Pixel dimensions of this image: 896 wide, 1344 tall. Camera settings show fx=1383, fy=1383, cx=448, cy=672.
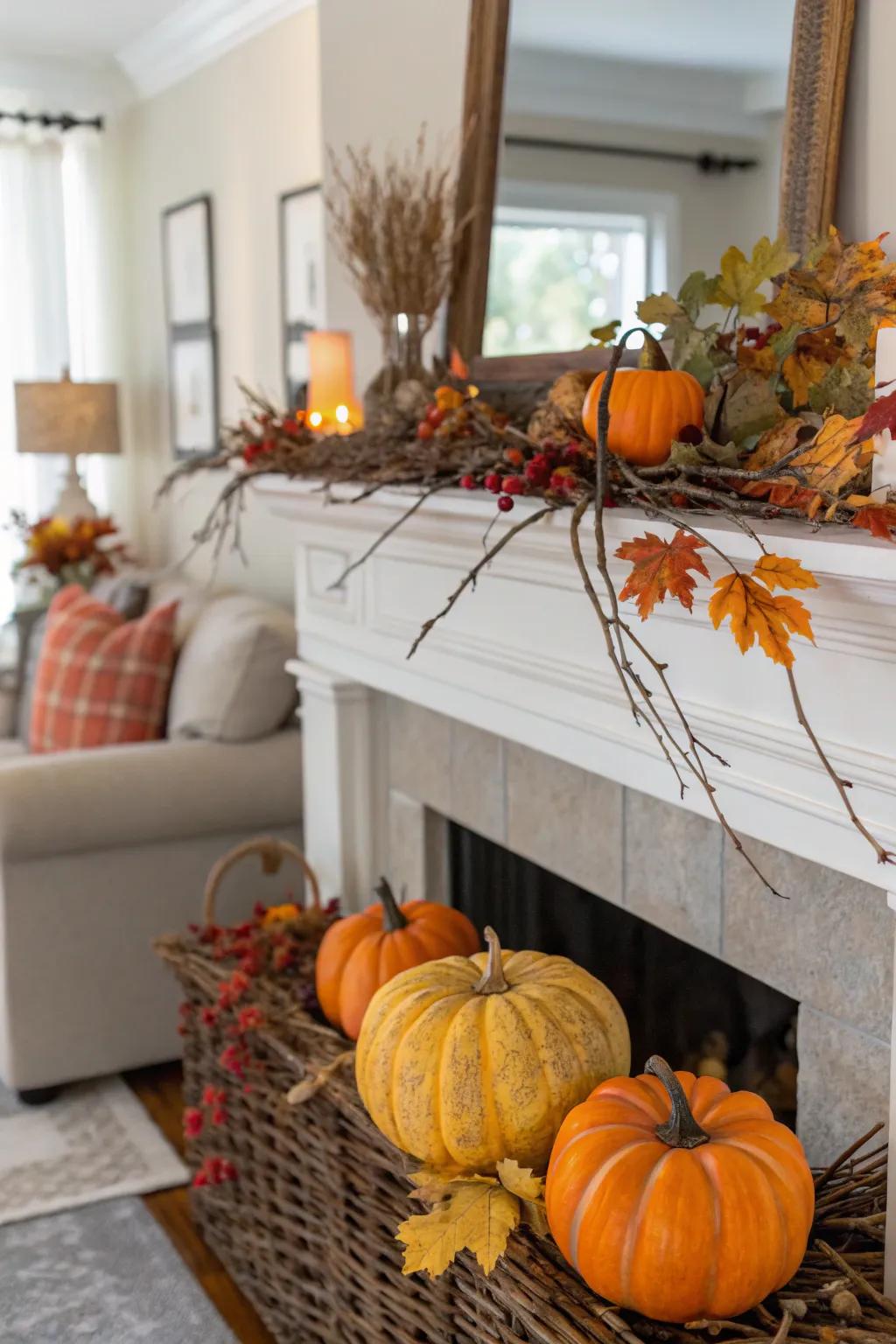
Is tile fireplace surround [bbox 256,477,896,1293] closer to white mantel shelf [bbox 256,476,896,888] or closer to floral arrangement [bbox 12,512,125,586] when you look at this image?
white mantel shelf [bbox 256,476,896,888]

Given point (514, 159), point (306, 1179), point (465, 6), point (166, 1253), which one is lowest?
point (166, 1253)

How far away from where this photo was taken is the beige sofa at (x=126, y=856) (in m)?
2.85

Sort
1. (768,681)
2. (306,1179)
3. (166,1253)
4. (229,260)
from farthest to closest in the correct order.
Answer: (229,260)
(166,1253)
(306,1179)
(768,681)

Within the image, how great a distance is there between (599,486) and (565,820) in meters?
0.77

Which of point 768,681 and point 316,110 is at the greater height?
point 316,110

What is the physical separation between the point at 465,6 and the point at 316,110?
158cm

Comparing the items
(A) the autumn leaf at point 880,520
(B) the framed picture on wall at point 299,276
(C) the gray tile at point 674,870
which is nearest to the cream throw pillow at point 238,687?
(B) the framed picture on wall at point 299,276

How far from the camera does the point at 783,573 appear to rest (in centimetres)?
114

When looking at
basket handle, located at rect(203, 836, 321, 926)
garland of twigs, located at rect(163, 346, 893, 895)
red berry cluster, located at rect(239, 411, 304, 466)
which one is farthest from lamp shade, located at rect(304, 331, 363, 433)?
basket handle, located at rect(203, 836, 321, 926)

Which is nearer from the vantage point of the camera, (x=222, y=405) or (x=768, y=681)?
(x=768, y=681)

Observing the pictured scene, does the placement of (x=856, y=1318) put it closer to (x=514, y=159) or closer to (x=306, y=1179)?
(x=306, y=1179)

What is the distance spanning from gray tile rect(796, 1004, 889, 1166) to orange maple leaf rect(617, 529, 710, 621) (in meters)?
0.55

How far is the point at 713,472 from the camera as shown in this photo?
1324mm

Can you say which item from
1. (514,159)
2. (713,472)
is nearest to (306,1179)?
(713,472)
